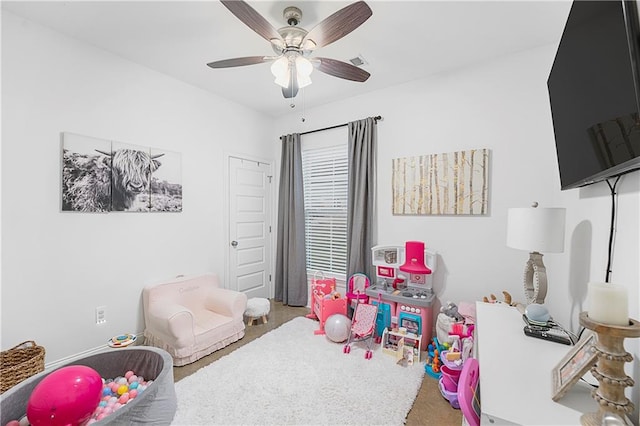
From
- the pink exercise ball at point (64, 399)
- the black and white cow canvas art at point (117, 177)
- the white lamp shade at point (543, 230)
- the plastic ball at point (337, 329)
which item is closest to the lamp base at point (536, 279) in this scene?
the white lamp shade at point (543, 230)

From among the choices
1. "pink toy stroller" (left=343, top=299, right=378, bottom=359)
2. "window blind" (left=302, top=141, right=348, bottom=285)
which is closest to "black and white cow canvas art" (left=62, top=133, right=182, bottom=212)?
"window blind" (left=302, top=141, right=348, bottom=285)

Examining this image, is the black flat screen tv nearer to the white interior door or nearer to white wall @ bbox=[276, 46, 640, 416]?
white wall @ bbox=[276, 46, 640, 416]

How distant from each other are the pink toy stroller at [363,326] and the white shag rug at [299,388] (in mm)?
71

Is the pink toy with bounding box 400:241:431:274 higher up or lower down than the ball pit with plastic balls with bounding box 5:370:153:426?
higher up

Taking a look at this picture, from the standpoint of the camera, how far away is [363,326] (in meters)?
2.67

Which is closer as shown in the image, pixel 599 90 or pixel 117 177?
pixel 599 90

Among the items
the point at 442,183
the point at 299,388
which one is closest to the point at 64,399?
the point at 299,388

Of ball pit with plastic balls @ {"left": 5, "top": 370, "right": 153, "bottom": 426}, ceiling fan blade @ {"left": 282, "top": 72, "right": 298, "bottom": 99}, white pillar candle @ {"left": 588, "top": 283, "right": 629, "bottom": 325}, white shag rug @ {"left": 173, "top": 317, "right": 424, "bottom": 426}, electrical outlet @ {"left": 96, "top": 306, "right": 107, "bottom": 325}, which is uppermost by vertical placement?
ceiling fan blade @ {"left": 282, "top": 72, "right": 298, "bottom": 99}

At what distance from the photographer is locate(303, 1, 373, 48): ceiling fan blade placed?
146 centimetres

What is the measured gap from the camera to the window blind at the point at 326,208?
11.8 ft

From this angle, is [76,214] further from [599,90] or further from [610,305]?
[599,90]

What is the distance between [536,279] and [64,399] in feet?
9.46

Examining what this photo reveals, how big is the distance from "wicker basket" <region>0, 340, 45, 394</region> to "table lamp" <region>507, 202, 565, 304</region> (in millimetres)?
3353

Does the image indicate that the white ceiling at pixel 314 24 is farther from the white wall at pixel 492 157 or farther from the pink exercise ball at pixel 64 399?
the pink exercise ball at pixel 64 399
